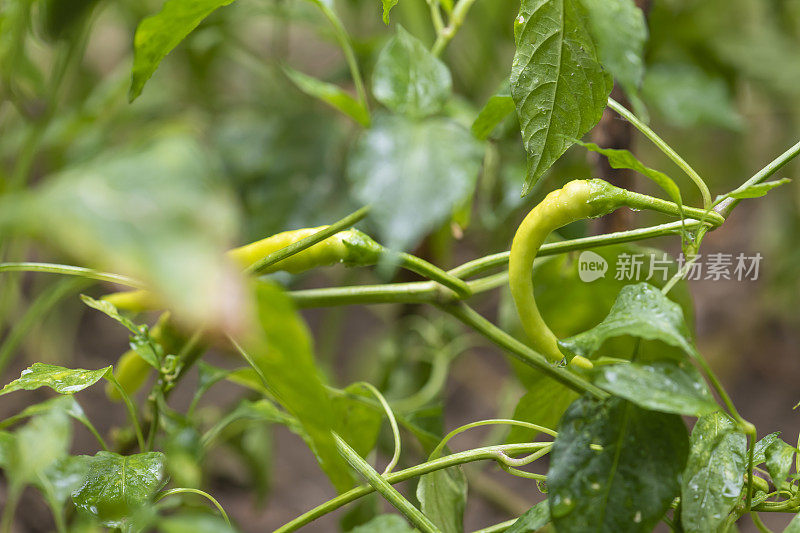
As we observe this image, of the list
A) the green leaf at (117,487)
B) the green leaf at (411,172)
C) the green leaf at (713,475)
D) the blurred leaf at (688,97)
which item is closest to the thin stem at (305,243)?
the green leaf at (411,172)

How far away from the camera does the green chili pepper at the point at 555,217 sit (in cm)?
39

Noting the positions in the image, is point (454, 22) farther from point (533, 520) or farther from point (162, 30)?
point (533, 520)

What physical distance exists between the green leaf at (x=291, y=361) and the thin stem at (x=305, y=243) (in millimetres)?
91

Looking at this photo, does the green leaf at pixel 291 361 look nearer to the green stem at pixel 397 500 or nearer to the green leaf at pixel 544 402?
the green stem at pixel 397 500

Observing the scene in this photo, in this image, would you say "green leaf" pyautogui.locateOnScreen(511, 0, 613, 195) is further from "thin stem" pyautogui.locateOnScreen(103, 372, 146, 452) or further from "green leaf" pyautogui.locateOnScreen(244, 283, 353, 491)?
"thin stem" pyautogui.locateOnScreen(103, 372, 146, 452)

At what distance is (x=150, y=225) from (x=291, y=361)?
110mm

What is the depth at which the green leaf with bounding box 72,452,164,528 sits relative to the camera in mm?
383

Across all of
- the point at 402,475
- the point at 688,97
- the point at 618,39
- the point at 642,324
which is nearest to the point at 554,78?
the point at 618,39

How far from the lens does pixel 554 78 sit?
15.4 inches

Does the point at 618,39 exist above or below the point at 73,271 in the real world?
above

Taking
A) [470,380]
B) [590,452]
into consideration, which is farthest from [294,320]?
[470,380]

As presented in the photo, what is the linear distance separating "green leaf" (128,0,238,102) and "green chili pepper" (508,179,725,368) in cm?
24

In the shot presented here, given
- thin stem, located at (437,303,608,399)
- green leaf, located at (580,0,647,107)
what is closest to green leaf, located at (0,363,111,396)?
thin stem, located at (437,303,608,399)

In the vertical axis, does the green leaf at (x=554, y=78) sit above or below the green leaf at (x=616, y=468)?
above
